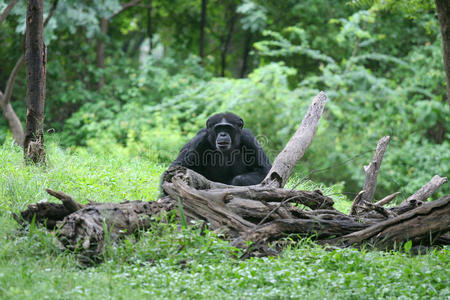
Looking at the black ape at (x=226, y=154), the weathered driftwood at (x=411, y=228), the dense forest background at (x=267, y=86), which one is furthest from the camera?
the dense forest background at (x=267, y=86)

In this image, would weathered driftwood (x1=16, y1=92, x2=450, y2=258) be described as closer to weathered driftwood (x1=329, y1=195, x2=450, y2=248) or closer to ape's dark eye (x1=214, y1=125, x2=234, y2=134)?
weathered driftwood (x1=329, y1=195, x2=450, y2=248)

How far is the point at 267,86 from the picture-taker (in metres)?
12.7

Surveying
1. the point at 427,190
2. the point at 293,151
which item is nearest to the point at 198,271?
the point at 293,151

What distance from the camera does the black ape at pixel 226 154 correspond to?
6602 millimetres

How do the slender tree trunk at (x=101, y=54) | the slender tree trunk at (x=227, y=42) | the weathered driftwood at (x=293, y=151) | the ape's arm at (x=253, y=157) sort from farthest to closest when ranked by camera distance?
the slender tree trunk at (x=227, y=42) → the slender tree trunk at (x=101, y=54) → the ape's arm at (x=253, y=157) → the weathered driftwood at (x=293, y=151)

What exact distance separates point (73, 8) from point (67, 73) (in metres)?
4.56

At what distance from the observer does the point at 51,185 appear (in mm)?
5672

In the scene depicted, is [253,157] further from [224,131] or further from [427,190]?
[427,190]

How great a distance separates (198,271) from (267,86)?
30.4ft

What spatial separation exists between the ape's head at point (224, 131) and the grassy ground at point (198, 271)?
222 cm

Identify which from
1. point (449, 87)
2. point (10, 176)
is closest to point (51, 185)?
point (10, 176)

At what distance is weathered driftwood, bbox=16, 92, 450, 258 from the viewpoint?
415 cm

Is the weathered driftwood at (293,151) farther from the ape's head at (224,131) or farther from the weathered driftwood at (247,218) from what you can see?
the ape's head at (224,131)

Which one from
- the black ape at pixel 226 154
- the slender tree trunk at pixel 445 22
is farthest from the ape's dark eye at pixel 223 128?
the slender tree trunk at pixel 445 22
